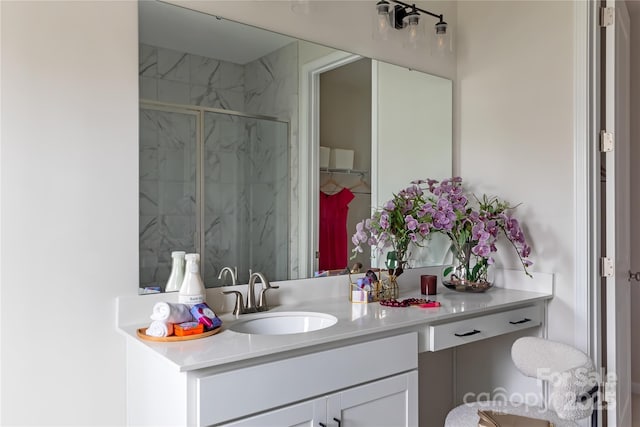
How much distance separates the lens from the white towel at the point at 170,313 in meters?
1.48

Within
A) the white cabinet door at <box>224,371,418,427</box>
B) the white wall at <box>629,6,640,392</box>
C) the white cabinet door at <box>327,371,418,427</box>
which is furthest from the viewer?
the white wall at <box>629,6,640,392</box>

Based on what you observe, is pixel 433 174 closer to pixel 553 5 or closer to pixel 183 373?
pixel 553 5

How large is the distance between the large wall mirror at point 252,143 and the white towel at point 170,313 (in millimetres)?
230

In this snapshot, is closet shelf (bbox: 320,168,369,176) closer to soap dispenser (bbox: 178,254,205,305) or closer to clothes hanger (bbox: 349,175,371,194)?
clothes hanger (bbox: 349,175,371,194)

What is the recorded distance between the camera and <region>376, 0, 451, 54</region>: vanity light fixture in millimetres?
2238

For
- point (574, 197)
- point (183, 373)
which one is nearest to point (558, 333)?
point (574, 197)

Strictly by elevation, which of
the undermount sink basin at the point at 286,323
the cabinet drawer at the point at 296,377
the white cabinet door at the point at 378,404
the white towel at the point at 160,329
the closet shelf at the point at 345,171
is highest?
the closet shelf at the point at 345,171

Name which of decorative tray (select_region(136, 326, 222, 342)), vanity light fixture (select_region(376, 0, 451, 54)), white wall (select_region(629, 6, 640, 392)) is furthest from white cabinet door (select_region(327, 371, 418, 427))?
white wall (select_region(629, 6, 640, 392))

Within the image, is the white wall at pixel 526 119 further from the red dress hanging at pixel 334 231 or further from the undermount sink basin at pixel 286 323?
the undermount sink basin at pixel 286 323

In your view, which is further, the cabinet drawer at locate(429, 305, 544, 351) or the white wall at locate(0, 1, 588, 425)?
the cabinet drawer at locate(429, 305, 544, 351)

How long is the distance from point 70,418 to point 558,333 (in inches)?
80.0

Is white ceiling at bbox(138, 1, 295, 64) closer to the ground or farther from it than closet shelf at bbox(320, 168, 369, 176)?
farther from it

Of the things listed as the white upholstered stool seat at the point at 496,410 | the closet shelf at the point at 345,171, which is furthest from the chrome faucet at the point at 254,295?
the white upholstered stool seat at the point at 496,410

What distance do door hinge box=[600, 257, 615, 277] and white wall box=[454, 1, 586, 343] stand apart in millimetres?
133
